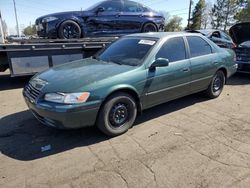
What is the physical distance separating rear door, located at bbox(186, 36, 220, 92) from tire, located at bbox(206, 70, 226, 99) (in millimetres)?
216

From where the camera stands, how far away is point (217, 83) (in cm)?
601

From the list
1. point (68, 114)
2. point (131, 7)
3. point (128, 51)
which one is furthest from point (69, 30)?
point (68, 114)

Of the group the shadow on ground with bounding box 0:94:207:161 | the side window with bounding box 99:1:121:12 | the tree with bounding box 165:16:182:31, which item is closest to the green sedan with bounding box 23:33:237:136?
the shadow on ground with bounding box 0:94:207:161

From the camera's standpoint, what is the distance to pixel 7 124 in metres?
4.61

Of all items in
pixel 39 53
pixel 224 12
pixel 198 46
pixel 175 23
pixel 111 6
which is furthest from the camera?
pixel 175 23

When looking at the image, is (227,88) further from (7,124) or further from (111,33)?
(7,124)

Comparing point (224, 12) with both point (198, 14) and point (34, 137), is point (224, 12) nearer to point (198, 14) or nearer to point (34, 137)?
point (198, 14)

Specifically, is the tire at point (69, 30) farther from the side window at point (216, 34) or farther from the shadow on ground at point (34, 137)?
the side window at point (216, 34)

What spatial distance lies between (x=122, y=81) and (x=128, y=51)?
1002mm

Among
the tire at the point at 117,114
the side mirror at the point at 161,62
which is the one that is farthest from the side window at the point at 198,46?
the tire at the point at 117,114

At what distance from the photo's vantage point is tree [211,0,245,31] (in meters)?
46.0

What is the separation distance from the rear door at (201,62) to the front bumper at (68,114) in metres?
2.44

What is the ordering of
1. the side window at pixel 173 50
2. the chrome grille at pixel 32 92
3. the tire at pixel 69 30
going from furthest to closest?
the tire at pixel 69 30 → the side window at pixel 173 50 → the chrome grille at pixel 32 92

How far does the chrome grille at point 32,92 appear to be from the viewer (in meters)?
3.76
